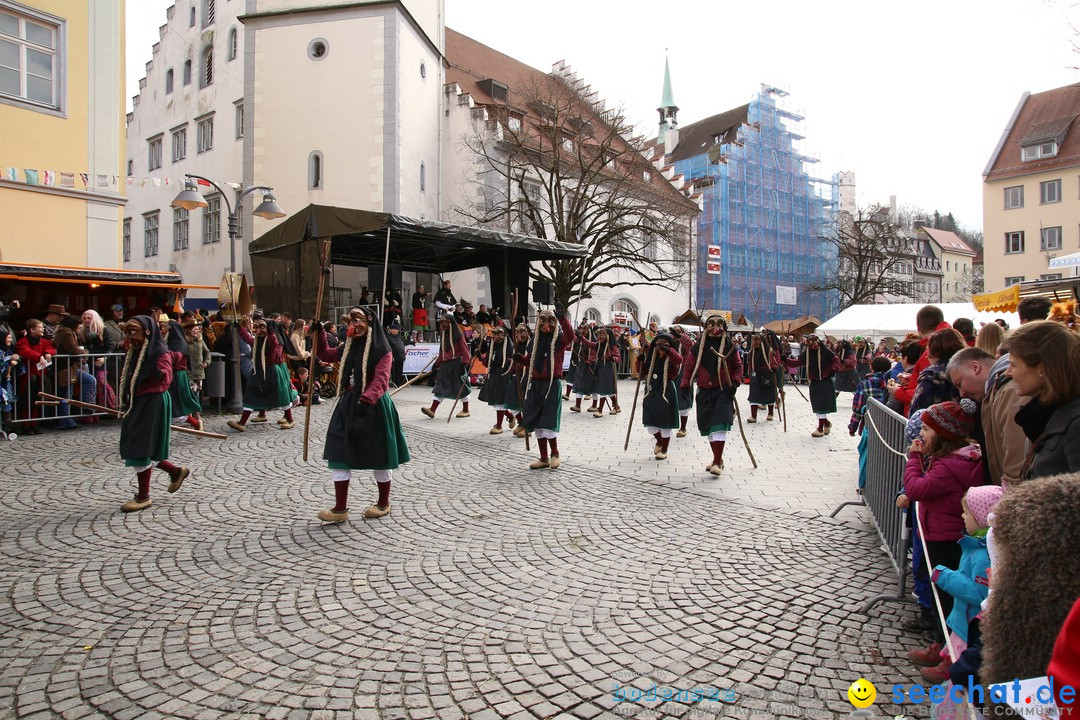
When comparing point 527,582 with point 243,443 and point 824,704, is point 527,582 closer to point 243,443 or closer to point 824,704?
point 824,704

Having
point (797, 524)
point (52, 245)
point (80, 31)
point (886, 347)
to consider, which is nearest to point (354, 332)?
point (797, 524)

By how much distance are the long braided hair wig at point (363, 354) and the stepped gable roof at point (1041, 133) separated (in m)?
48.5

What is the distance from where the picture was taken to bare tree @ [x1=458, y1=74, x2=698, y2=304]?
98.9 feet

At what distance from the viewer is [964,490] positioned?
3.37m

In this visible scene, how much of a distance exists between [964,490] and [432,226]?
13822mm

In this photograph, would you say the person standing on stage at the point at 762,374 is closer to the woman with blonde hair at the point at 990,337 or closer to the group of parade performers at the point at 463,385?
the group of parade performers at the point at 463,385

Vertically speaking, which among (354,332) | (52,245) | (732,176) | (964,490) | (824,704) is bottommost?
(824,704)

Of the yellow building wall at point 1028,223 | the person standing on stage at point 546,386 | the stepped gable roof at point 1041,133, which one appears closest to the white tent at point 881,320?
the person standing on stage at point 546,386

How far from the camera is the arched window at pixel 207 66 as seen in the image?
31.6m

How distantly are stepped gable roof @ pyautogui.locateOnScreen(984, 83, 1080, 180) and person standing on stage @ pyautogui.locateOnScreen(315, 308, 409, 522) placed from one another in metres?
48.6

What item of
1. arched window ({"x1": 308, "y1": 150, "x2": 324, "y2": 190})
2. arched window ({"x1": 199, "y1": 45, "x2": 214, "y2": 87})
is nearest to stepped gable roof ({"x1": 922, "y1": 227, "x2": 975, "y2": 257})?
arched window ({"x1": 308, "y1": 150, "x2": 324, "y2": 190})

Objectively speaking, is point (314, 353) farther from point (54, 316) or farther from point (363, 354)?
point (54, 316)

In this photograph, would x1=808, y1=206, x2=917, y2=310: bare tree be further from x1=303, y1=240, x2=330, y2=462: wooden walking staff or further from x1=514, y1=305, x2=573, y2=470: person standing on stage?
x1=303, y1=240, x2=330, y2=462: wooden walking staff

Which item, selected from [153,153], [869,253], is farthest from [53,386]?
[869,253]
